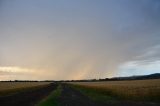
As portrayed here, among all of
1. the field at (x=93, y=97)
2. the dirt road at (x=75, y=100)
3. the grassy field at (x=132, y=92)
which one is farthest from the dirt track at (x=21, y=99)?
the grassy field at (x=132, y=92)

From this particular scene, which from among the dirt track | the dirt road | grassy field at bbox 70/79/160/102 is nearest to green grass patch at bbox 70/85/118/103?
grassy field at bbox 70/79/160/102

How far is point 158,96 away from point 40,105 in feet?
50.4

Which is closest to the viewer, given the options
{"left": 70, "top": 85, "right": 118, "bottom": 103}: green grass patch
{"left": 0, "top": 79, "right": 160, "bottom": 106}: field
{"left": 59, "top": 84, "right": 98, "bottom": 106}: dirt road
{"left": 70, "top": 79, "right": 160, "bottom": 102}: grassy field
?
{"left": 59, "top": 84, "right": 98, "bottom": 106}: dirt road

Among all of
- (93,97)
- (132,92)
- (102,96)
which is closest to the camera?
(93,97)

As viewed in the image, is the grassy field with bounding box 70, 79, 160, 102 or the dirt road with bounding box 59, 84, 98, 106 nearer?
the dirt road with bounding box 59, 84, 98, 106

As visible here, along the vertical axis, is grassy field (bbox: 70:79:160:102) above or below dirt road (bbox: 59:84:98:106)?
above

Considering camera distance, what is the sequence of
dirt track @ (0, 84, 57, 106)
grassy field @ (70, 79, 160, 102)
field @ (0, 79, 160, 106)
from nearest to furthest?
field @ (0, 79, 160, 106) → dirt track @ (0, 84, 57, 106) → grassy field @ (70, 79, 160, 102)

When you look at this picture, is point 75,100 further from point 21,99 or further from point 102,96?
point 102,96

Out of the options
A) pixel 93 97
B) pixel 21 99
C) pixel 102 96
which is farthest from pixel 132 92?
pixel 21 99

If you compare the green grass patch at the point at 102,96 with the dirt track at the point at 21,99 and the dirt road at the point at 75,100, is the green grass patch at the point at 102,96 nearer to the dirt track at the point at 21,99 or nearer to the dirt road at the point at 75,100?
the dirt road at the point at 75,100

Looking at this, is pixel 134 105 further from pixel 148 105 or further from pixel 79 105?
pixel 79 105

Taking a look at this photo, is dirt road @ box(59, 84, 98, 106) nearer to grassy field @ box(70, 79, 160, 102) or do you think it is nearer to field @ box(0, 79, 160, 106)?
field @ box(0, 79, 160, 106)

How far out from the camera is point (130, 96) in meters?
43.4

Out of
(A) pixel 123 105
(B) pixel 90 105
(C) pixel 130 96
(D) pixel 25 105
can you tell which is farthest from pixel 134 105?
(C) pixel 130 96
